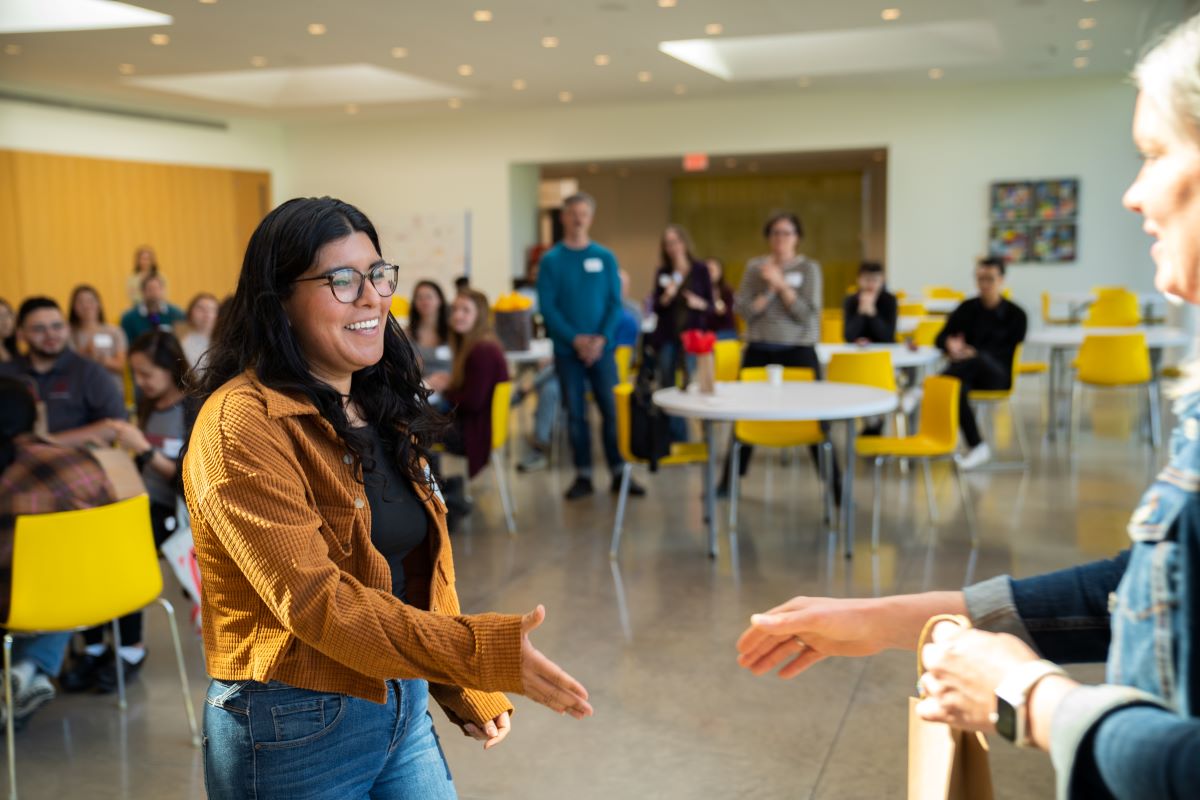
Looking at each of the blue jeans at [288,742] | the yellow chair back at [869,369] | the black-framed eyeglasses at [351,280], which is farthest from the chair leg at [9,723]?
the yellow chair back at [869,369]

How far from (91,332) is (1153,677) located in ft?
27.9

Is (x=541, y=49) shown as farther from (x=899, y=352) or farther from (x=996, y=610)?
(x=996, y=610)

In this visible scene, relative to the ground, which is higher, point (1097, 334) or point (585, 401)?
point (1097, 334)

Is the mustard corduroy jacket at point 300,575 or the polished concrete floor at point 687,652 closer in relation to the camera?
the mustard corduroy jacket at point 300,575

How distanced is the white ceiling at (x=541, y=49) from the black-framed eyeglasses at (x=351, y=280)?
7.46 m

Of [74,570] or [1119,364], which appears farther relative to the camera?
[1119,364]

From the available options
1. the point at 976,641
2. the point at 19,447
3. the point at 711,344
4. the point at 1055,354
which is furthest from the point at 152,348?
the point at 1055,354

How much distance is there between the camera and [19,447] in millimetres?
3469

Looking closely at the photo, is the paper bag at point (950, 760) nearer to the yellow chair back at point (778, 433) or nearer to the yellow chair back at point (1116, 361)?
the yellow chair back at point (778, 433)

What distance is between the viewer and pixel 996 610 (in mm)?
1280

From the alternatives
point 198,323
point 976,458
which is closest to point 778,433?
point 976,458

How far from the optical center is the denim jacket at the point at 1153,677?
84cm

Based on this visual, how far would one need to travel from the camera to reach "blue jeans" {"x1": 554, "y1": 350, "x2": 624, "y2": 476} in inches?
266

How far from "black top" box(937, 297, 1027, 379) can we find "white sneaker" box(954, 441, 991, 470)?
63 centimetres
